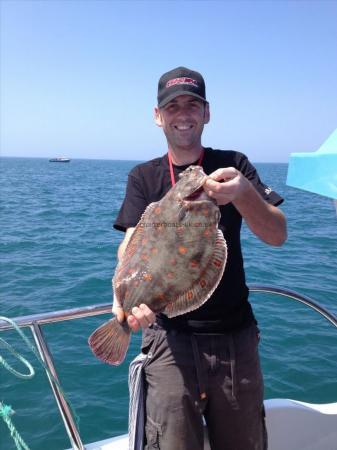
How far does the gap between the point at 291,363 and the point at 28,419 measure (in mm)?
4447

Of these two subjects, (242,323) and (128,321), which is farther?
(242,323)

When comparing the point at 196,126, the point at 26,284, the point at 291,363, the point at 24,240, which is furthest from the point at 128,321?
the point at 24,240

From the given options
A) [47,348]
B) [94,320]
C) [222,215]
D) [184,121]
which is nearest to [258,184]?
[222,215]

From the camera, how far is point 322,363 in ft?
23.5

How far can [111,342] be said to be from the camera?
2.46 meters

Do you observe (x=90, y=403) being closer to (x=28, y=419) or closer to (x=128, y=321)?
(x=28, y=419)

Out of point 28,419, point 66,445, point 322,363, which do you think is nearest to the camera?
point 66,445

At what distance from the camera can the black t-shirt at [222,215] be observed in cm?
272

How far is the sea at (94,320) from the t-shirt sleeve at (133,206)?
2.76 meters

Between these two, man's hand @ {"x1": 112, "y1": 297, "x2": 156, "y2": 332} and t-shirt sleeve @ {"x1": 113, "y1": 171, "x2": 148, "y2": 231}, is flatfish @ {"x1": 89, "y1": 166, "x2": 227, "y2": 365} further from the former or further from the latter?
t-shirt sleeve @ {"x1": 113, "y1": 171, "x2": 148, "y2": 231}

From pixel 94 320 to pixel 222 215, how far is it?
6568 millimetres

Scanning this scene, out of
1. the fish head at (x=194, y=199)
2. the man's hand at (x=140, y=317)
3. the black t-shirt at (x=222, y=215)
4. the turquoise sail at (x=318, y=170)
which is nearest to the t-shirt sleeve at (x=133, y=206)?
the black t-shirt at (x=222, y=215)

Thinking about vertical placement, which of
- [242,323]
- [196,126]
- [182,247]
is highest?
[196,126]

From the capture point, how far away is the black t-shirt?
272cm
